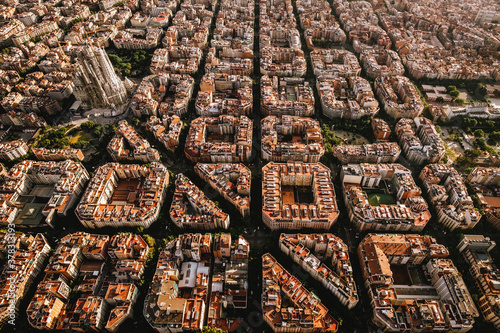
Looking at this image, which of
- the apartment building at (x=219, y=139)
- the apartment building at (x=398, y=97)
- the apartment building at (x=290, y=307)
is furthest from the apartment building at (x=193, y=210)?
the apartment building at (x=398, y=97)

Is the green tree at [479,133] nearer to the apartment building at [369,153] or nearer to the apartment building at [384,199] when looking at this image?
the apartment building at [369,153]

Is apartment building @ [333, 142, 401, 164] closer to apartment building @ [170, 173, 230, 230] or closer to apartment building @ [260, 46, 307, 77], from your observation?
apartment building @ [170, 173, 230, 230]

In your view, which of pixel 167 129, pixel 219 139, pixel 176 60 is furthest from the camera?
pixel 176 60

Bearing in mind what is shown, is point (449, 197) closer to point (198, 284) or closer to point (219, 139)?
point (219, 139)

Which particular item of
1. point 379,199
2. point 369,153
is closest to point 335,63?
point 369,153

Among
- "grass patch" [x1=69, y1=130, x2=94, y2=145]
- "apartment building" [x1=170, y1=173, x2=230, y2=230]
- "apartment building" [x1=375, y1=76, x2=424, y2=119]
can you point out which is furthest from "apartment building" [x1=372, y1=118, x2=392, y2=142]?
"grass patch" [x1=69, y1=130, x2=94, y2=145]

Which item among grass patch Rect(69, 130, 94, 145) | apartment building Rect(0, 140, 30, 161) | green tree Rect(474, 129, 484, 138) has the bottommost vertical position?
grass patch Rect(69, 130, 94, 145)
